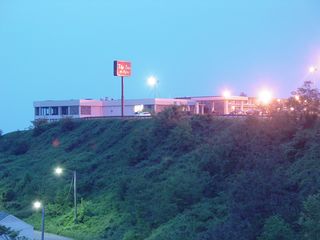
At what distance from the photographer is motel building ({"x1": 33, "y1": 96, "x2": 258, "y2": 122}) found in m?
80.7

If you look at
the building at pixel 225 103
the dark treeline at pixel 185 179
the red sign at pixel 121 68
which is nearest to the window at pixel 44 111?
the red sign at pixel 121 68

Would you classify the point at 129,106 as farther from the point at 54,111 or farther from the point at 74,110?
the point at 54,111

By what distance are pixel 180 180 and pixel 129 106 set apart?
50266 millimetres

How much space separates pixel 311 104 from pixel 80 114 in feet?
182

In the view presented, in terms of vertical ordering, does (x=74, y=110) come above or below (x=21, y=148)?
above

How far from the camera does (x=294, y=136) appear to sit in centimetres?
3938

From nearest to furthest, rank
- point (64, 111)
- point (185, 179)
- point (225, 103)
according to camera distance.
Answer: point (185, 179) → point (225, 103) → point (64, 111)

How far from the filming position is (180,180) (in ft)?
128

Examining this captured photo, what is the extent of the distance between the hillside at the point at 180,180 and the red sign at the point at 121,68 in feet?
45.9

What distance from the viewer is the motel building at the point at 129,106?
80.7m

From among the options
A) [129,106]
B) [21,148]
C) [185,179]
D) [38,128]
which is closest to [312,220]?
[185,179]

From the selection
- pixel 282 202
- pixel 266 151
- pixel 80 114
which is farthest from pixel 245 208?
pixel 80 114

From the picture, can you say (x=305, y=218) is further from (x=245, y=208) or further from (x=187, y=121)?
(x=187, y=121)

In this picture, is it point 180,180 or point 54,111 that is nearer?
point 180,180
